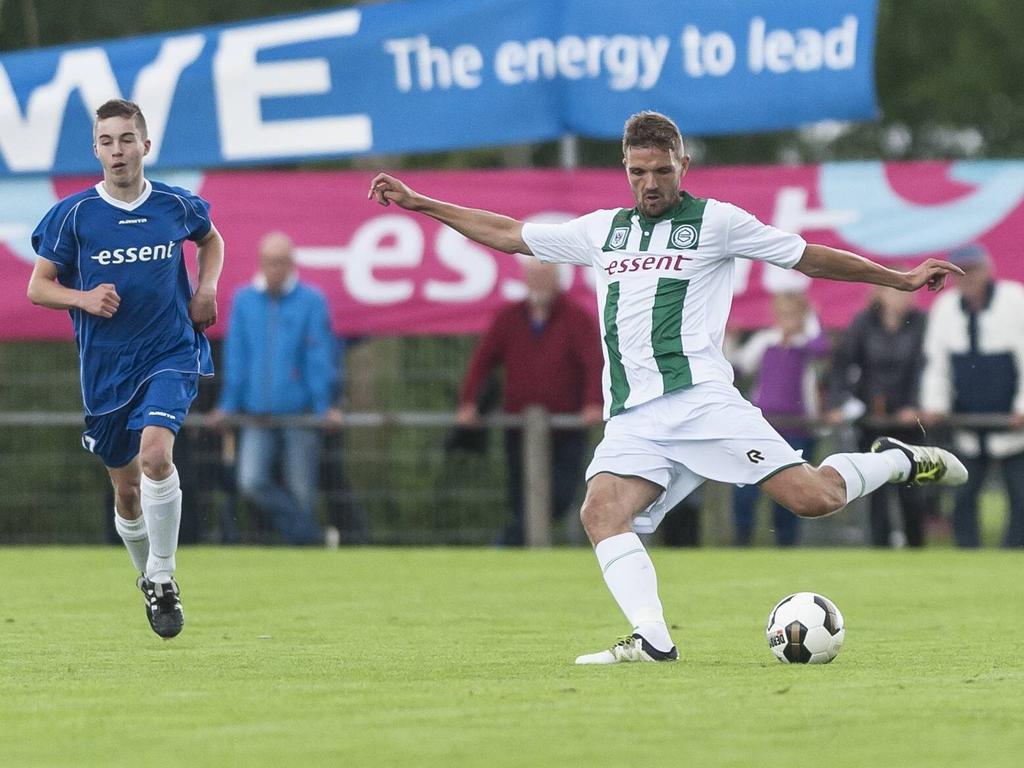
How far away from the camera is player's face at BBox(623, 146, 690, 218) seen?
8.13 m

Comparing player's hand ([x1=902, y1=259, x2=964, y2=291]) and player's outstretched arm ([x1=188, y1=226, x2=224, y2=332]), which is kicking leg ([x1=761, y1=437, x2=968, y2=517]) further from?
player's outstretched arm ([x1=188, y1=226, x2=224, y2=332])

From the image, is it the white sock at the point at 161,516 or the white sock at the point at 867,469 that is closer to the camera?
the white sock at the point at 867,469

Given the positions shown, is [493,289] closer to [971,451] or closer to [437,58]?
[437,58]

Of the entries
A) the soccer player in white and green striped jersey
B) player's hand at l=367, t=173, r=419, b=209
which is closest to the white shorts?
the soccer player in white and green striped jersey

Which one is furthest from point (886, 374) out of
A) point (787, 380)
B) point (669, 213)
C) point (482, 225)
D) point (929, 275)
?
point (669, 213)

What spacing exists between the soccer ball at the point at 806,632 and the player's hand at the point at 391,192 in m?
2.19

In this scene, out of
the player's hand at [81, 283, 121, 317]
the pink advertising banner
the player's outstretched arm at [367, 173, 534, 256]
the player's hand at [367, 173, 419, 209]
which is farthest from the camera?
the pink advertising banner

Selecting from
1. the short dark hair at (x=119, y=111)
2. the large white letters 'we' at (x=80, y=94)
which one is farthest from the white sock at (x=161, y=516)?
the large white letters 'we' at (x=80, y=94)

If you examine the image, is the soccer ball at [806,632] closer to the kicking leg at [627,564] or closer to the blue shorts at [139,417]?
the kicking leg at [627,564]

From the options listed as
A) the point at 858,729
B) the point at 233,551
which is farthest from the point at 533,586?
the point at 858,729

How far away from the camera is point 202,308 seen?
9.55 metres

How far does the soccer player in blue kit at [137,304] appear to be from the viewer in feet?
30.3

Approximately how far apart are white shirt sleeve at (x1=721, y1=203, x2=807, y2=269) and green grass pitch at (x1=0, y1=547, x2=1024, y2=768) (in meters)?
1.59

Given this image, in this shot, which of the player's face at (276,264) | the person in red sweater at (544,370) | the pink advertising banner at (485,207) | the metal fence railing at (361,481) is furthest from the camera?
the pink advertising banner at (485,207)
